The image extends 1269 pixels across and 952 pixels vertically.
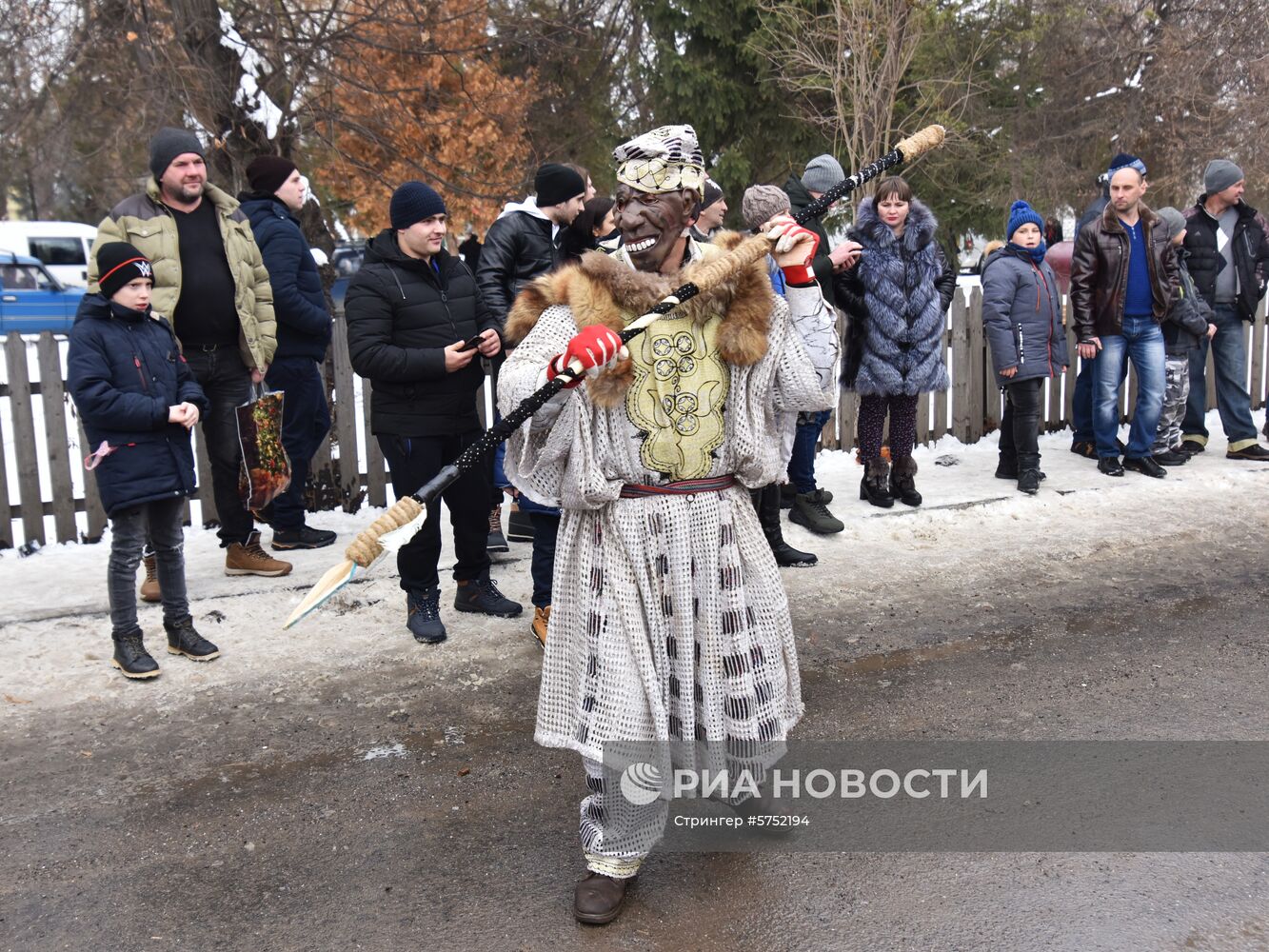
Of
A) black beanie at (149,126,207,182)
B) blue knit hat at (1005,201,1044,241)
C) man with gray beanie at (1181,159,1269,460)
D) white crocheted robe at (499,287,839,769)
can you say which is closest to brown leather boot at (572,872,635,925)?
white crocheted robe at (499,287,839,769)

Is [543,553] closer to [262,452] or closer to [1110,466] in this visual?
[262,452]

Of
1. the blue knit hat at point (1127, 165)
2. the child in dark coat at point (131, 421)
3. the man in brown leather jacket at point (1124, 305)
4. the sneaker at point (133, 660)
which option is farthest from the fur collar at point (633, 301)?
the blue knit hat at point (1127, 165)

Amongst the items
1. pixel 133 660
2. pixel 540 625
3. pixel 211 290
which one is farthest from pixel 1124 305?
pixel 133 660

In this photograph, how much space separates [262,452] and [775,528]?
9.06 ft

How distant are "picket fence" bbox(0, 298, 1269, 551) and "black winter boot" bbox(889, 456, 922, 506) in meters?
1.58

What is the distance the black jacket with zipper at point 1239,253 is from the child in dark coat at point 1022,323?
1.48 m

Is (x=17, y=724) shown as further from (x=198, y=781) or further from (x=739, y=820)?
(x=739, y=820)

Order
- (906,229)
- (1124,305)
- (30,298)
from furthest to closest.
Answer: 1. (30,298)
2. (1124,305)
3. (906,229)

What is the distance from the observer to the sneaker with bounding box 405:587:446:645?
5250 mm

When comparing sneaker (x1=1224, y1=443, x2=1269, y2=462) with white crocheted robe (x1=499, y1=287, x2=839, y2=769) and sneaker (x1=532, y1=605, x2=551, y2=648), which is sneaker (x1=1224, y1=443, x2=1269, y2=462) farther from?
white crocheted robe (x1=499, y1=287, x2=839, y2=769)

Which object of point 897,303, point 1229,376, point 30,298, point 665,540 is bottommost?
point 665,540

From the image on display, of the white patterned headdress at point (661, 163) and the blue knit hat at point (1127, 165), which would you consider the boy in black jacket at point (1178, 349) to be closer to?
the blue knit hat at point (1127, 165)

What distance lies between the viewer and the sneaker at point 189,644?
504cm

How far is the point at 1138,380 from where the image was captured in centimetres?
820
